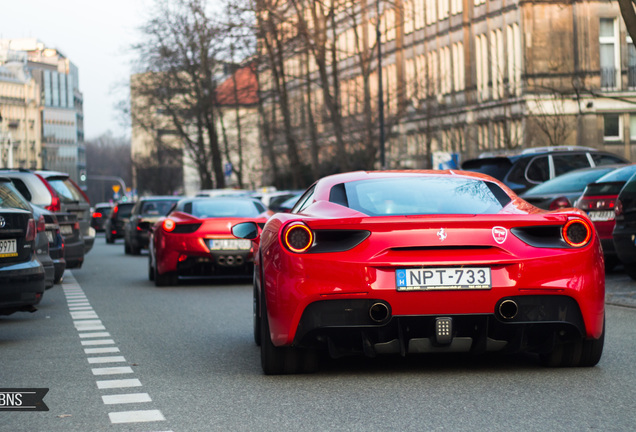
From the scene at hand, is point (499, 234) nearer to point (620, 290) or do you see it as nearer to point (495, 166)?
point (620, 290)

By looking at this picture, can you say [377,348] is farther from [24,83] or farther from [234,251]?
[24,83]

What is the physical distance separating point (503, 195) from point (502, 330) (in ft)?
3.53

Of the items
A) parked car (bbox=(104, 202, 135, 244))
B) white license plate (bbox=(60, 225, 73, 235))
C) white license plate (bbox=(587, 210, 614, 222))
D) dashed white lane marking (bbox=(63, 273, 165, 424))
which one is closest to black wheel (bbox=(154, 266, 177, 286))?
dashed white lane marking (bbox=(63, 273, 165, 424))

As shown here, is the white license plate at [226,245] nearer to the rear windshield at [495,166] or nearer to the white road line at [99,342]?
the rear windshield at [495,166]

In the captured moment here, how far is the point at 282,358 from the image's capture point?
7.66 meters

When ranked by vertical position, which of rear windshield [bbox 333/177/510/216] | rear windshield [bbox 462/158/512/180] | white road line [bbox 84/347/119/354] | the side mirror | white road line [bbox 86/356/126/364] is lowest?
white road line [bbox 86/356/126/364]

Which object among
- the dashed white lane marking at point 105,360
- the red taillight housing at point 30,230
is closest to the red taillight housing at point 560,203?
the dashed white lane marking at point 105,360

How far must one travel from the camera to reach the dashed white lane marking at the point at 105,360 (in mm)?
6434

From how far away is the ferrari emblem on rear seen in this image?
7121mm

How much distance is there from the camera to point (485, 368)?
790cm

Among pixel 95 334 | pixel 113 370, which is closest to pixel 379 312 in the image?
pixel 113 370

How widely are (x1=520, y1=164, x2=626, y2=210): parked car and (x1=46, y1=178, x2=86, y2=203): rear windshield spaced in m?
7.91

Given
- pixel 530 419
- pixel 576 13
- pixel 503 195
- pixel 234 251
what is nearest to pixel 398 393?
pixel 530 419

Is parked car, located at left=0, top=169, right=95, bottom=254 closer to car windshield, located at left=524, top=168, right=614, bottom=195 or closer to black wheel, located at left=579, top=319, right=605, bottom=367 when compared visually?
car windshield, located at left=524, top=168, right=614, bottom=195
